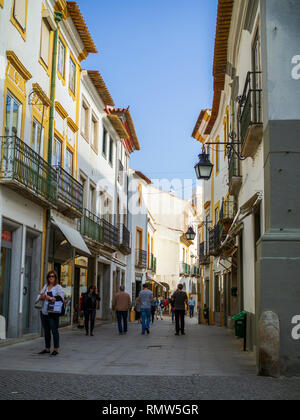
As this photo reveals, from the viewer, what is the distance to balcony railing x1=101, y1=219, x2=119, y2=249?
27.0 metres

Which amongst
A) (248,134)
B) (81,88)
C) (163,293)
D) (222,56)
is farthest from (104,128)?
(163,293)

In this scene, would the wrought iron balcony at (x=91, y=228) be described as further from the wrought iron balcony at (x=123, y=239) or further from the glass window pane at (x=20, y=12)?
the glass window pane at (x=20, y=12)

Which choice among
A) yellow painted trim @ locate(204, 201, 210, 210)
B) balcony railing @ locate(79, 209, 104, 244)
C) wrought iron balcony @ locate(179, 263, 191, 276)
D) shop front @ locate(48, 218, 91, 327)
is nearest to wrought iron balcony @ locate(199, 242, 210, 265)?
yellow painted trim @ locate(204, 201, 210, 210)

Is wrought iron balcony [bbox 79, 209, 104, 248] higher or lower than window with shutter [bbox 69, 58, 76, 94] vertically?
lower

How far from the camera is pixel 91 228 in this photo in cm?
2419

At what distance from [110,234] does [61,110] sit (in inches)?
418

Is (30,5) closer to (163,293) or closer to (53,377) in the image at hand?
(53,377)

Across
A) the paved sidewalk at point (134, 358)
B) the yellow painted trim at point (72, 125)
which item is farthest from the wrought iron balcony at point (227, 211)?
the yellow painted trim at point (72, 125)

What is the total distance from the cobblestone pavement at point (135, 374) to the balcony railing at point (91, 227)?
29.4ft

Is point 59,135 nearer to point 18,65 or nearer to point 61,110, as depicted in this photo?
point 61,110

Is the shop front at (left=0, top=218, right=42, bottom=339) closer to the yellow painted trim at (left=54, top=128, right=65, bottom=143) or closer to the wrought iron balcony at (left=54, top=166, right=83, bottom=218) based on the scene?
the wrought iron balcony at (left=54, top=166, right=83, bottom=218)

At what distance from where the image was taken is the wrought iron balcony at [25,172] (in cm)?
1317
